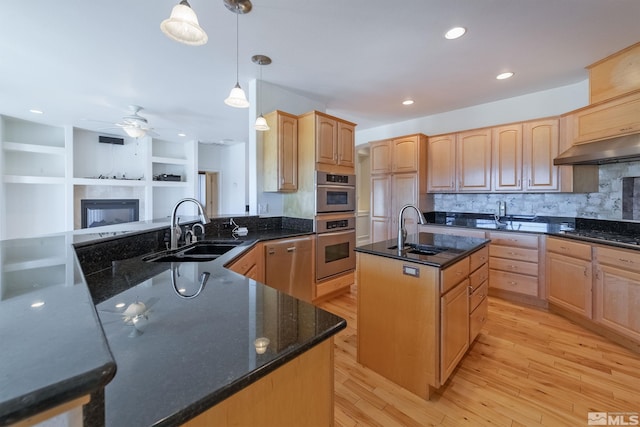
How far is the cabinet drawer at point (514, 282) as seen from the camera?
3.06m

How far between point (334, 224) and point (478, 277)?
5.22 ft


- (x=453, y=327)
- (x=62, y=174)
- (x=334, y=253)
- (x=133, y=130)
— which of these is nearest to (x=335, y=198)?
(x=334, y=253)

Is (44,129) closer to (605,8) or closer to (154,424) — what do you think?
(154,424)

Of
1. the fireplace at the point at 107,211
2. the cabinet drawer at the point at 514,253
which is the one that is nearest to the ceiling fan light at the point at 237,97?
the cabinet drawer at the point at 514,253

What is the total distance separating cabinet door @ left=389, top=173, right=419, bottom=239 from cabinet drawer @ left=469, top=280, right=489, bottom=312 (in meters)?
2.00

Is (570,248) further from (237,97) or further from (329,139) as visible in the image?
(237,97)

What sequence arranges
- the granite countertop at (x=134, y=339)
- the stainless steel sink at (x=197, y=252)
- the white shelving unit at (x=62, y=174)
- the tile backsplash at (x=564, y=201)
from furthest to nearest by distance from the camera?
1. the white shelving unit at (x=62, y=174)
2. the tile backsplash at (x=564, y=201)
3. the stainless steel sink at (x=197, y=252)
4. the granite countertop at (x=134, y=339)

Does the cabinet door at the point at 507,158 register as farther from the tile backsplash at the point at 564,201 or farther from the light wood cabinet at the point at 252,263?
the light wood cabinet at the point at 252,263

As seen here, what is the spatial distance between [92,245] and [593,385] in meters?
3.18

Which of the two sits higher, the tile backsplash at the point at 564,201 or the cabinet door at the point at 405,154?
the cabinet door at the point at 405,154

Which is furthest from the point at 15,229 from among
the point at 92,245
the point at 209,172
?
the point at 92,245

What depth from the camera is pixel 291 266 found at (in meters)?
2.81

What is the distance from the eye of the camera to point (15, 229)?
5.22 m

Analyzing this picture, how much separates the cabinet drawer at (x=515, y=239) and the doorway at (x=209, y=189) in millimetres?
7319
